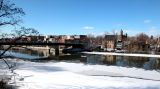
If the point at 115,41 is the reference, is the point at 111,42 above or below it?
below

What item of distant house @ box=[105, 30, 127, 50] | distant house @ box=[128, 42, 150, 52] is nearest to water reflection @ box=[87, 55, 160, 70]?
distant house @ box=[128, 42, 150, 52]

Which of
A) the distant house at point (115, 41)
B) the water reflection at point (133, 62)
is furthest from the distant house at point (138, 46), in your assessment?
the water reflection at point (133, 62)

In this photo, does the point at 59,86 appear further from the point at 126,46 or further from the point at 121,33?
the point at 121,33

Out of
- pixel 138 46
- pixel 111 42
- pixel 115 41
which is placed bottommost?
pixel 138 46

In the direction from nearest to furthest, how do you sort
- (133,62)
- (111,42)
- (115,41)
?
(133,62) < (115,41) < (111,42)

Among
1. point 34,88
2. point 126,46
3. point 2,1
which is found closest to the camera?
point 2,1

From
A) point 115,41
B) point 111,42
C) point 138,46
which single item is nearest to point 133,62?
point 138,46

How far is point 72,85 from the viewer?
77.1 ft

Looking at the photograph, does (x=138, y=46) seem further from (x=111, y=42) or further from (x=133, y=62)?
(x=133, y=62)

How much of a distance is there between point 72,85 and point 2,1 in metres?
10.4

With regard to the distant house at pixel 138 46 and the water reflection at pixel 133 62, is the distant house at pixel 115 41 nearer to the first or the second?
the distant house at pixel 138 46

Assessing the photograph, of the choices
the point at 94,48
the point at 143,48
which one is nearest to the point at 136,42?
the point at 143,48

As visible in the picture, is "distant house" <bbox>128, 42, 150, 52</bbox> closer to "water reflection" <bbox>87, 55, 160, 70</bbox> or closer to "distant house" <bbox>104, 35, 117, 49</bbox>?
"distant house" <bbox>104, 35, 117, 49</bbox>

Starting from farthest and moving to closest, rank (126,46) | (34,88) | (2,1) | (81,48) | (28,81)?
(126,46), (81,48), (28,81), (34,88), (2,1)
